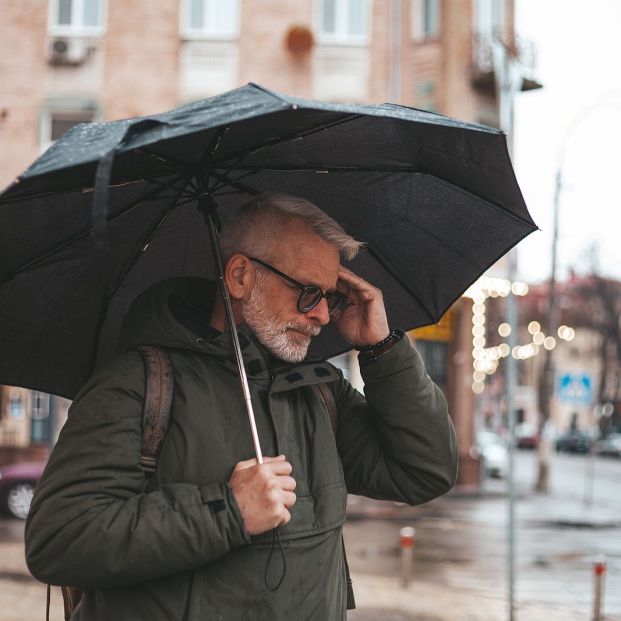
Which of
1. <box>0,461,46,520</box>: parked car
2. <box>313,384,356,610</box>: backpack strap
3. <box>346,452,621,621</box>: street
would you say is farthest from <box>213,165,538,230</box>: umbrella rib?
<box>0,461,46,520</box>: parked car

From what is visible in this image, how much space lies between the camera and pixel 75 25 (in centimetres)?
2364

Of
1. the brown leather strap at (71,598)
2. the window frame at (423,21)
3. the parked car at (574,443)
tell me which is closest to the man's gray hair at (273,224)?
the brown leather strap at (71,598)

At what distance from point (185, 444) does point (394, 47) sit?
2291 cm

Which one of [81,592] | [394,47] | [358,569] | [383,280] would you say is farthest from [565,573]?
[394,47]

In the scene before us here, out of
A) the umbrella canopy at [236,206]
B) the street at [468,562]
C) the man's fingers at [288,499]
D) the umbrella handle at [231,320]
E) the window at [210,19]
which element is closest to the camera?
the man's fingers at [288,499]

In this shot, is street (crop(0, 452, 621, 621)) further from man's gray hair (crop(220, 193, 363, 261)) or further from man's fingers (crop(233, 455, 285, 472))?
man's fingers (crop(233, 455, 285, 472))

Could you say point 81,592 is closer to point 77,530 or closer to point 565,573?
point 77,530

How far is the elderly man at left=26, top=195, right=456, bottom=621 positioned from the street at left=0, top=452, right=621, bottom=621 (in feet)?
21.4

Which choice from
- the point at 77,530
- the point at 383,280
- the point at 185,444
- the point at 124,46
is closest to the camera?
the point at 77,530

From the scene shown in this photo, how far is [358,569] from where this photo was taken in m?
12.4

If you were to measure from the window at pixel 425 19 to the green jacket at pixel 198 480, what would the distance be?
23289 mm

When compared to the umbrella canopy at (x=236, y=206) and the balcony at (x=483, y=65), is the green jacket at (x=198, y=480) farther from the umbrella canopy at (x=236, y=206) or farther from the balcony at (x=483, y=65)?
the balcony at (x=483, y=65)

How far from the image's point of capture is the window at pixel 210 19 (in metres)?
23.7

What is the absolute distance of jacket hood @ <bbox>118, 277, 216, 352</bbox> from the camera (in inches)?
98.9
